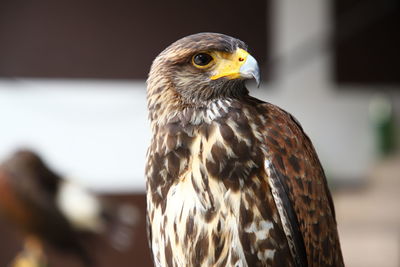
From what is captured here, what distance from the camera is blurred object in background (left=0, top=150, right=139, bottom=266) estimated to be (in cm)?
261

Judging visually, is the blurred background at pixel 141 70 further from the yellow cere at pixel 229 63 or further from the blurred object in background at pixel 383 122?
the yellow cere at pixel 229 63

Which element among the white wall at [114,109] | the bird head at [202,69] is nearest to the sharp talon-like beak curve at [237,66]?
the bird head at [202,69]

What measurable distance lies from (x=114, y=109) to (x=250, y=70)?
417 cm

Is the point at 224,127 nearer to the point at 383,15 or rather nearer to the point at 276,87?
the point at 276,87

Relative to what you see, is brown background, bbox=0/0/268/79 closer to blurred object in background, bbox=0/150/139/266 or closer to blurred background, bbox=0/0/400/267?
blurred background, bbox=0/0/400/267

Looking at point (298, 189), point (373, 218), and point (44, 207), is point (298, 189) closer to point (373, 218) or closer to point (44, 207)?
point (44, 207)

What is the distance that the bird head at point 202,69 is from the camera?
123 centimetres

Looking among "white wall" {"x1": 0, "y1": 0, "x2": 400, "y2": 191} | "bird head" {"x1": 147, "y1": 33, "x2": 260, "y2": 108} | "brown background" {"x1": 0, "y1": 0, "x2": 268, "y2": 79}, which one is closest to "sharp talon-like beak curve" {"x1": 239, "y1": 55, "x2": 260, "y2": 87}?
"bird head" {"x1": 147, "y1": 33, "x2": 260, "y2": 108}

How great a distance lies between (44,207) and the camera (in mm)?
2607

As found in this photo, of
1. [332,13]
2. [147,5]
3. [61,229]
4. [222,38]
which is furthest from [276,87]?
[222,38]

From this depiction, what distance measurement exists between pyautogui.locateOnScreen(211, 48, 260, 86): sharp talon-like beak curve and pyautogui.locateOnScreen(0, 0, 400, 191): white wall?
3666 millimetres

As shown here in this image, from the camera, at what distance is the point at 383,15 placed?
5.70m

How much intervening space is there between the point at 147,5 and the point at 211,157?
418cm

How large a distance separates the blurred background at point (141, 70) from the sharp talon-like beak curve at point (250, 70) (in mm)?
3604
